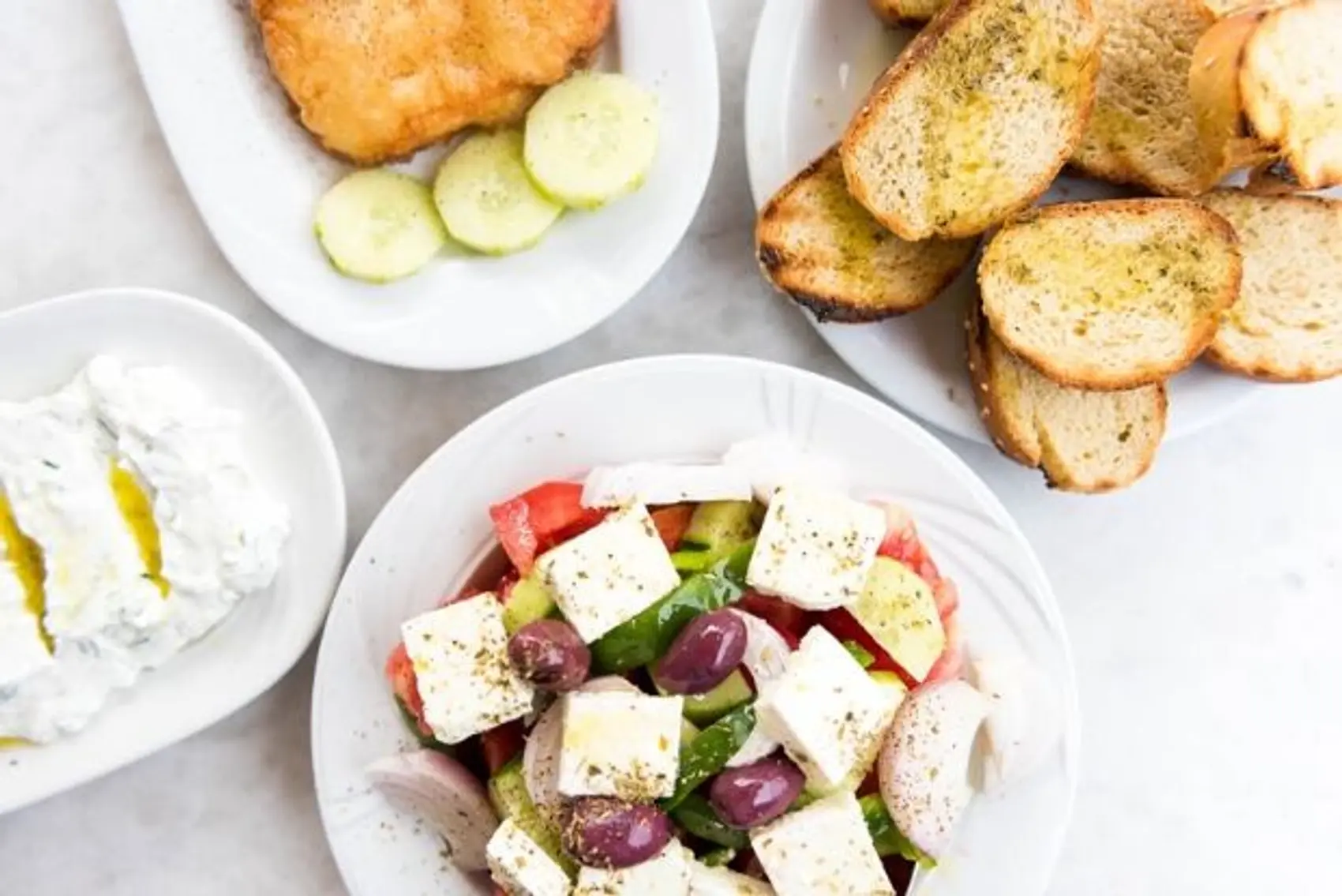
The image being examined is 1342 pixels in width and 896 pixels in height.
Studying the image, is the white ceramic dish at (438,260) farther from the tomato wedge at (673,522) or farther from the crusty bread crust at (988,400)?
the crusty bread crust at (988,400)

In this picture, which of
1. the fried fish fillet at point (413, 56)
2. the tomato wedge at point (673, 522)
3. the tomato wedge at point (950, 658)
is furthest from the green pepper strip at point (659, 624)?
the fried fish fillet at point (413, 56)

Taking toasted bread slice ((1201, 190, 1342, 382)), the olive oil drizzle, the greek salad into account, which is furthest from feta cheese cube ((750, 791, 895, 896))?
the olive oil drizzle

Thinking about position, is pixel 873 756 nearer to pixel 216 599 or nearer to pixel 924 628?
pixel 924 628

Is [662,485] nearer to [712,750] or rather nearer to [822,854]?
[712,750]

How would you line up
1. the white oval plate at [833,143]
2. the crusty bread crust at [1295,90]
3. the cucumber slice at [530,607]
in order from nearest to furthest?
1. the cucumber slice at [530,607]
2. the crusty bread crust at [1295,90]
3. the white oval plate at [833,143]

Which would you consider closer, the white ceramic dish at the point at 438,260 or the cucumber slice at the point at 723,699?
the cucumber slice at the point at 723,699

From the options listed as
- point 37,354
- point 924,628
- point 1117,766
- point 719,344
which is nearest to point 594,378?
point 719,344

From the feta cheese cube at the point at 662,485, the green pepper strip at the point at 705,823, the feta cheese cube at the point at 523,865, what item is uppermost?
the feta cheese cube at the point at 662,485

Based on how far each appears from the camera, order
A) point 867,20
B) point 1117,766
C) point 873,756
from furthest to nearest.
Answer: point 1117,766, point 867,20, point 873,756
